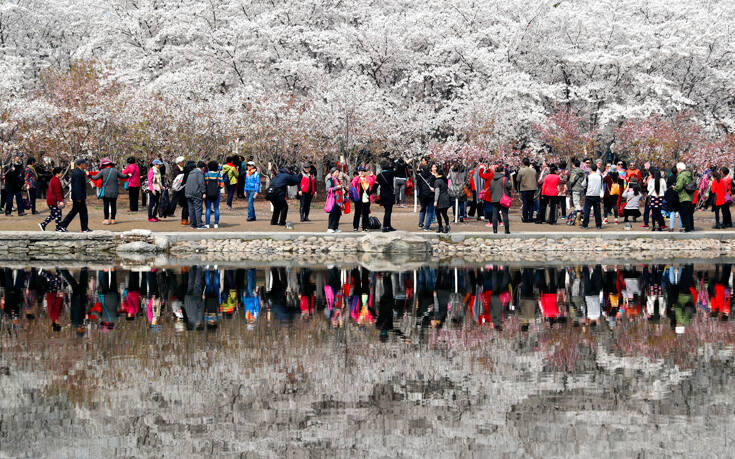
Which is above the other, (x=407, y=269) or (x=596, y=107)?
(x=596, y=107)

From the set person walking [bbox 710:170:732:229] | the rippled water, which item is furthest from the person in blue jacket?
the rippled water

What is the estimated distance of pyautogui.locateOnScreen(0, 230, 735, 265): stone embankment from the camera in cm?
2030

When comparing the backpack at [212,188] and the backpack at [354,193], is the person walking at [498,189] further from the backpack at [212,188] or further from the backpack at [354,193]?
the backpack at [212,188]

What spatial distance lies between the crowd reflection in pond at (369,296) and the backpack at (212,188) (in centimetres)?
551

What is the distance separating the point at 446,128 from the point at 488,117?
2413mm

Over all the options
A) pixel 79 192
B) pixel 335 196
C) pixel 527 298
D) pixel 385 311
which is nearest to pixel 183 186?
pixel 79 192

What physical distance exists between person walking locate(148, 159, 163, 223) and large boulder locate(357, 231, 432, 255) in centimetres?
622

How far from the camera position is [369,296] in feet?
42.7

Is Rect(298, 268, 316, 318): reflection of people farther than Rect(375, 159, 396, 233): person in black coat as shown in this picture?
No

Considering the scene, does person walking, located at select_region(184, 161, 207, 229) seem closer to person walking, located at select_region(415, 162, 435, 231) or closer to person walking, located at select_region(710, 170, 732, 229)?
person walking, located at select_region(415, 162, 435, 231)

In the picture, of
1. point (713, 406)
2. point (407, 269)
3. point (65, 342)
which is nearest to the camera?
point (713, 406)

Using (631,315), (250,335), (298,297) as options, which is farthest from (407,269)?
(250,335)

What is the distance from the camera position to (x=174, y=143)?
30.3m

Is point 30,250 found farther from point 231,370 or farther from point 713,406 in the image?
point 713,406
